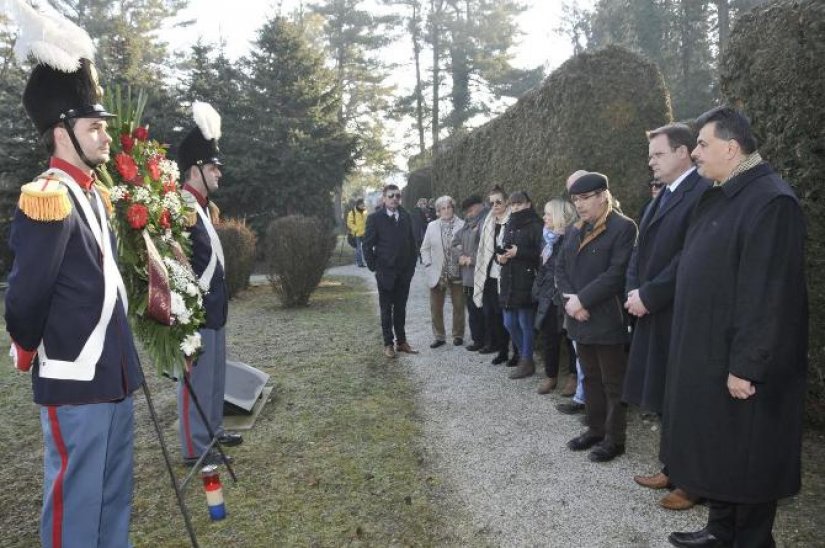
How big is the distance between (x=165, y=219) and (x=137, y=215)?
296 millimetres

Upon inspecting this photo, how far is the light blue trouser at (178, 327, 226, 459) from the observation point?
13.2ft

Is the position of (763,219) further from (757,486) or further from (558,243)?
(558,243)

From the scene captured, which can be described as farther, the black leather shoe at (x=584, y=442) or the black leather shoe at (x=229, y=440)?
the black leather shoe at (x=229, y=440)

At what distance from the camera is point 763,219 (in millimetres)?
2418

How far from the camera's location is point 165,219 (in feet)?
11.3

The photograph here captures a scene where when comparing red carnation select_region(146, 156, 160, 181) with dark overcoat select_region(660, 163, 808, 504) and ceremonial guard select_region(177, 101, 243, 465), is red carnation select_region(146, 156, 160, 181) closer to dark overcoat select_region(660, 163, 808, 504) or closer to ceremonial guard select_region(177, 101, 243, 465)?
ceremonial guard select_region(177, 101, 243, 465)

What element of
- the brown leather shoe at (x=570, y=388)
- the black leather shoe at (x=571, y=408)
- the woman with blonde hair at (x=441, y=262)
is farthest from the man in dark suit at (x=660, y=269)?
the woman with blonde hair at (x=441, y=262)

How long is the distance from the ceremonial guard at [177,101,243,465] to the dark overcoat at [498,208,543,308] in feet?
9.79

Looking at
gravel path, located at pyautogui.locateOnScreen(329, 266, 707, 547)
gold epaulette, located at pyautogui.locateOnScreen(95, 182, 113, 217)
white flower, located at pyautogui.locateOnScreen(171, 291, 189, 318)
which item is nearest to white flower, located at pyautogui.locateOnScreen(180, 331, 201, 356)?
white flower, located at pyautogui.locateOnScreen(171, 291, 189, 318)

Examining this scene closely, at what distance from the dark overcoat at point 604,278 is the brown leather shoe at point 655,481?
894mm

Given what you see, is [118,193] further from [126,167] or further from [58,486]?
[58,486]

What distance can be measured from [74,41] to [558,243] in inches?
158

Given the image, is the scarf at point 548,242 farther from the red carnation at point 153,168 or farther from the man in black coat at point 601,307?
the red carnation at point 153,168

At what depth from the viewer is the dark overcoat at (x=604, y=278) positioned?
3.97 metres
